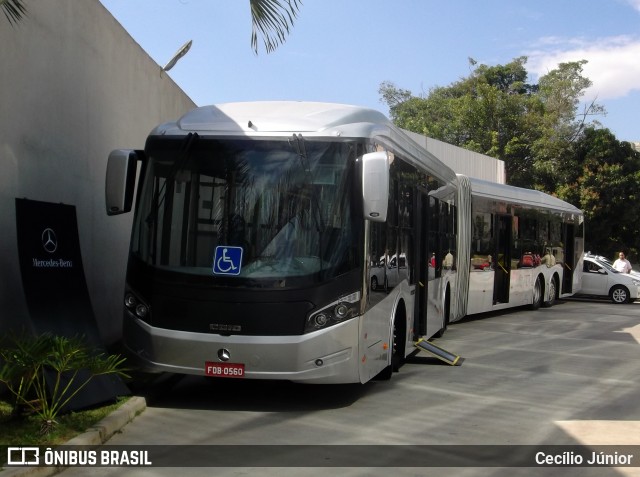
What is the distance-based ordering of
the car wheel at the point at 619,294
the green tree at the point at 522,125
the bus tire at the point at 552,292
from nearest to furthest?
the bus tire at the point at 552,292
the car wheel at the point at 619,294
the green tree at the point at 522,125

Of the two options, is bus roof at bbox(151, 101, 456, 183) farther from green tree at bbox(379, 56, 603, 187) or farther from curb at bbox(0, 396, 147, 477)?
green tree at bbox(379, 56, 603, 187)

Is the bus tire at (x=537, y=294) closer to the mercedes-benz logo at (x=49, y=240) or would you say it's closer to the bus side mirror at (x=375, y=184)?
the bus side mirror at (x=375, y=184)

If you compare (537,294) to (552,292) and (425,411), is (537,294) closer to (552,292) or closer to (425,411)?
(552,292)

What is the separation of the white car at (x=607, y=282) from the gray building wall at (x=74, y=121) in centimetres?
1795

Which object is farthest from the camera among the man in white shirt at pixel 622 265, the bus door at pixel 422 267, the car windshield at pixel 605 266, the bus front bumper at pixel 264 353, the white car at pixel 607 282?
the man in white shirt at pixel 622 265

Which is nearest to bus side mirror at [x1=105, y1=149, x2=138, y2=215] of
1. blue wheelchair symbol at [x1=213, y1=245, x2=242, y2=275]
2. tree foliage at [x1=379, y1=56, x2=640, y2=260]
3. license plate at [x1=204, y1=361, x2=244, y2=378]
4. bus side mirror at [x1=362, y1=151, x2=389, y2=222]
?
blue wheelchair symbol at [x1=213, y1=245, x2=242, y2=275]

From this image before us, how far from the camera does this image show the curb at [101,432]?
5379mm

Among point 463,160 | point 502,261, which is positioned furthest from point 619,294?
point 502,261

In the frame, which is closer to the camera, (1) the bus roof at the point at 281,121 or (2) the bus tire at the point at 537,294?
(1) the bus roof at the point at 281,121

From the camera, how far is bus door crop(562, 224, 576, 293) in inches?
972

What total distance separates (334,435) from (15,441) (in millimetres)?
2724

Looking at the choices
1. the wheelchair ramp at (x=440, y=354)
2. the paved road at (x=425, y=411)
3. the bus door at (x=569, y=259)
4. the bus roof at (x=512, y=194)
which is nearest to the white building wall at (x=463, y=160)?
the bus roof at (x=512, y=194)

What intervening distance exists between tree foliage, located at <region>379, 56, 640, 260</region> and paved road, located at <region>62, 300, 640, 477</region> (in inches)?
951

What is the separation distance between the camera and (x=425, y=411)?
826cm
